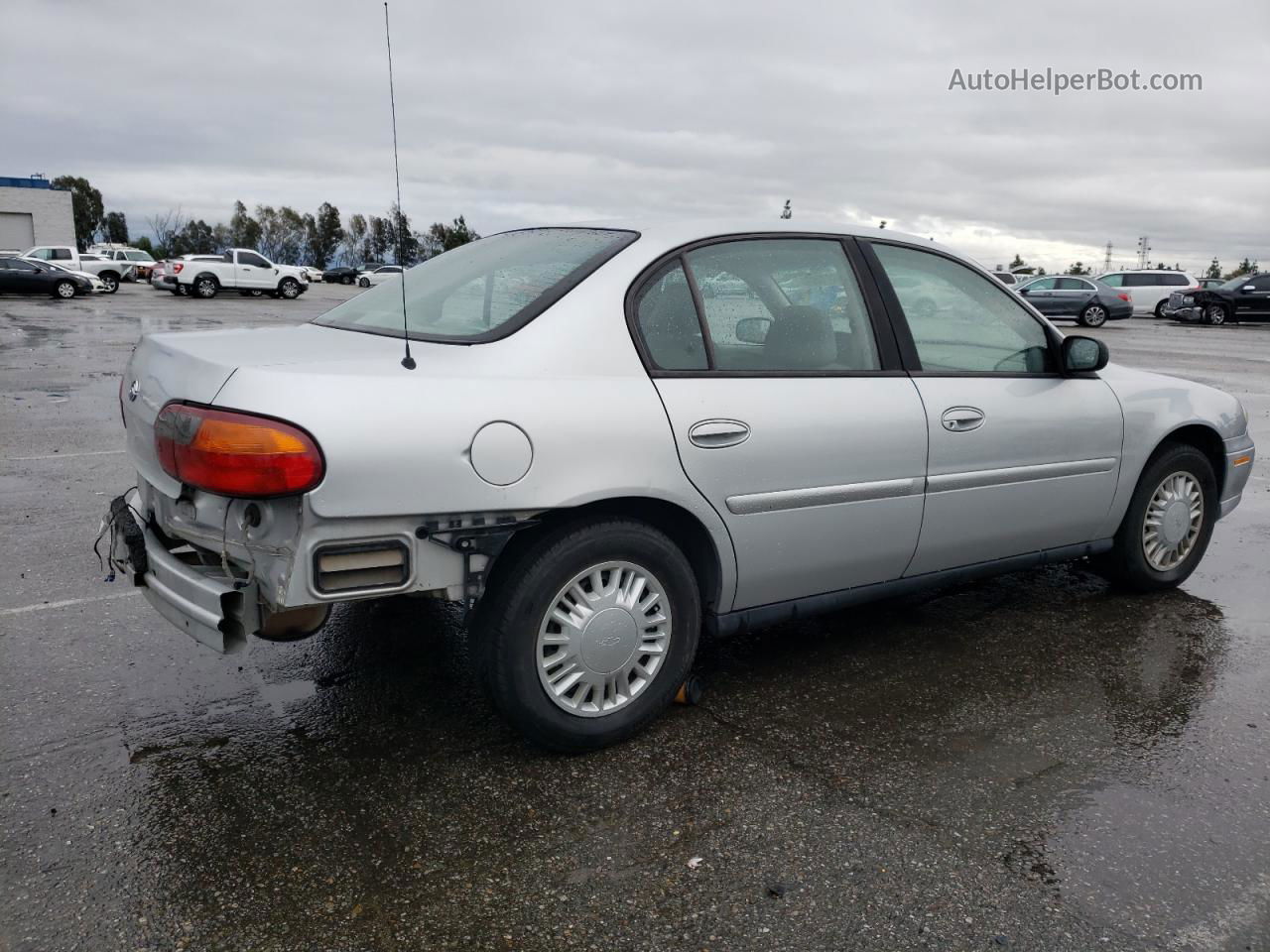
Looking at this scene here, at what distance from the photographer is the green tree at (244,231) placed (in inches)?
3745

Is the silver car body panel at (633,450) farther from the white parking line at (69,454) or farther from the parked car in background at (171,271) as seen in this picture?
the parked car in background at (171,271)

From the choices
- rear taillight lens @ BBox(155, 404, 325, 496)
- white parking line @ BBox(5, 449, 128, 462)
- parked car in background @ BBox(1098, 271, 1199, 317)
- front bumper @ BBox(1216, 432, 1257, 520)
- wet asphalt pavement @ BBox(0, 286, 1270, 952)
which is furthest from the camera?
parked car in background @ BBox(1098, 271, 1199, 317)

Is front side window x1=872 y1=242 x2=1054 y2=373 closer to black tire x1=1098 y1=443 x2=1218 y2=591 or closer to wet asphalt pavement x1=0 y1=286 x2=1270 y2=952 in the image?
black tire x1=1098 y1=443 x2=1218 y2=591

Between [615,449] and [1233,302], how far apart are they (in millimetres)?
33541

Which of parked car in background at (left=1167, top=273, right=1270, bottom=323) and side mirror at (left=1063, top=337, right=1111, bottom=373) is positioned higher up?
parked car in background at (left=1167, top=273, right=1270, bottom=323)

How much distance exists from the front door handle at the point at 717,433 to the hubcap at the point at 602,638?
0.43 metres

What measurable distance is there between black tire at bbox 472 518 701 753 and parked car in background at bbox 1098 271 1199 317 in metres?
34.5

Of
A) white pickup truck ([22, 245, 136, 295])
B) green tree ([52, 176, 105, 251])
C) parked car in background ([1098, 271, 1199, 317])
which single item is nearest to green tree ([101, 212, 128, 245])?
green tree ([52, 176, 105, 251])

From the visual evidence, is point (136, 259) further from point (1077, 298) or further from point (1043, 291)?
point (1077, 298)

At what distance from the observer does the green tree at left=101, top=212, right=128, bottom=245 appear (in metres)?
99.3

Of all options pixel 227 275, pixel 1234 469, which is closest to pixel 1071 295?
pixel 227 275

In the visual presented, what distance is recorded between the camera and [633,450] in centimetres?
306

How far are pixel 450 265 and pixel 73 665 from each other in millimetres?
1996

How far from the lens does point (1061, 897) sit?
2557 mm
